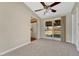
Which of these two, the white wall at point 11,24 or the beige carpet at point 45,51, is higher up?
the white wall at point 11,24

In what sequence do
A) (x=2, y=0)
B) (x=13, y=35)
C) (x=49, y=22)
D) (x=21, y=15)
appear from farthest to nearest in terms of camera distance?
(x=49, y=22), (x=21, y=15), (x=13, y=35), (x=2, y=0)

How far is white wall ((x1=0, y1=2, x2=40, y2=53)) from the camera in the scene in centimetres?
382

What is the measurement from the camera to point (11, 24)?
4.39 metres

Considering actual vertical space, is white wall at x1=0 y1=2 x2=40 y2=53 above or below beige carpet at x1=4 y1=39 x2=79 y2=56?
above

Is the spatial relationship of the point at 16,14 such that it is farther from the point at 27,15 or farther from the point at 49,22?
the point at 49,22

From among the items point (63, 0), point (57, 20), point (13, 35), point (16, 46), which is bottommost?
point (16, 46)

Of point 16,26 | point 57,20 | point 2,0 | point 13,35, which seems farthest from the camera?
point 57,20

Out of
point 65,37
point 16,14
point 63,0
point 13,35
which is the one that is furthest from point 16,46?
point 65,37

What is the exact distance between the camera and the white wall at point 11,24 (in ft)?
12.5

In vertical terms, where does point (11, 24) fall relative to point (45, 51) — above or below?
above

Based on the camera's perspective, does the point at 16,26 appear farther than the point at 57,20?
No

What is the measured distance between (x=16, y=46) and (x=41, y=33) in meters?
4.46

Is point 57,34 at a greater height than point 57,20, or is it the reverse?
point 57,20

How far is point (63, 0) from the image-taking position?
4809 millimetres
